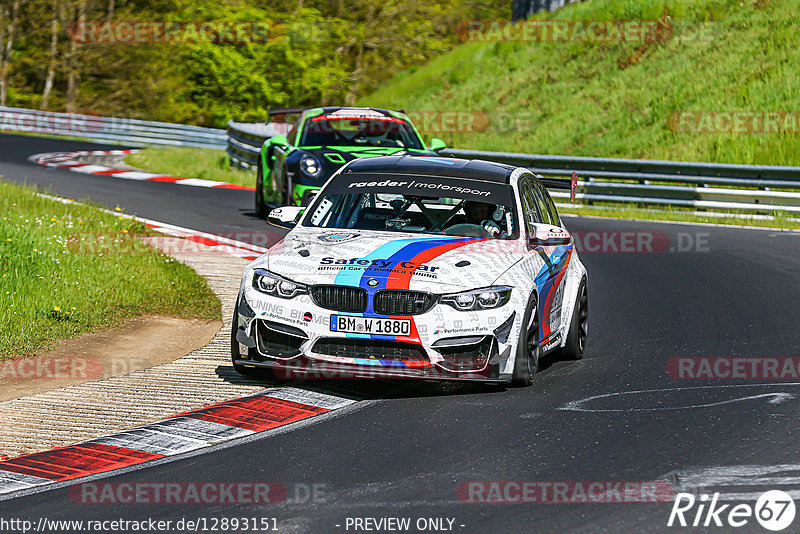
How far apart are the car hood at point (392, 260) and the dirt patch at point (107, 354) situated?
5.01ft

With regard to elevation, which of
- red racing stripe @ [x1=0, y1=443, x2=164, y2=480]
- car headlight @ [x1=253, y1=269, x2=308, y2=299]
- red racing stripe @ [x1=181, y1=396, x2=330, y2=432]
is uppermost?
car headlight @ [x1=253, y1=269, x2=308, y2=299]

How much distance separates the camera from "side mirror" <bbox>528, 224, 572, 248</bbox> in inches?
337

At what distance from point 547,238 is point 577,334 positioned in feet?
3.38

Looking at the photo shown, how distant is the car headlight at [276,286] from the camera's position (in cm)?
769

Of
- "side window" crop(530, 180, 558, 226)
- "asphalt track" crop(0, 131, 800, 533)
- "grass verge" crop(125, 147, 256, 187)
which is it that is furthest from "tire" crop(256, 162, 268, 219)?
"side window" crop(530, 180, 558, 226)

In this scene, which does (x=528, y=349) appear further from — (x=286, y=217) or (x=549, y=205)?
(x=549, y=205)

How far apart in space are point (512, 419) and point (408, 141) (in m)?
10.2

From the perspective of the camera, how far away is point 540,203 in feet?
32.0

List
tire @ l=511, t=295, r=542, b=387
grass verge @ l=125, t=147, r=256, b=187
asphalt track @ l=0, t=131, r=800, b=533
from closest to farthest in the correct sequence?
asphalt track @ l=0, t=131, r=800, b=533, tire @ l=511, t=295, r=542, b=387, grass verge @ l=125, t=147, r=256, b=187

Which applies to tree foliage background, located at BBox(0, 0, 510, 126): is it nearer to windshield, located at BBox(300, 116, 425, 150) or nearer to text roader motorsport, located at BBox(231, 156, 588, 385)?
windshield, located at BBox(300, 116, 425, 150)

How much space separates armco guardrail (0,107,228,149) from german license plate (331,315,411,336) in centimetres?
2896

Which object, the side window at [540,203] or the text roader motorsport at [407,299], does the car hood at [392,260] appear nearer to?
the text roader motorsport at [407,299]

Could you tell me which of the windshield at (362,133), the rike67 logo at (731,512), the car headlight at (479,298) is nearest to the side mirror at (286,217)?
the car headlight at (479,298)

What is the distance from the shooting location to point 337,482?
577 cm
